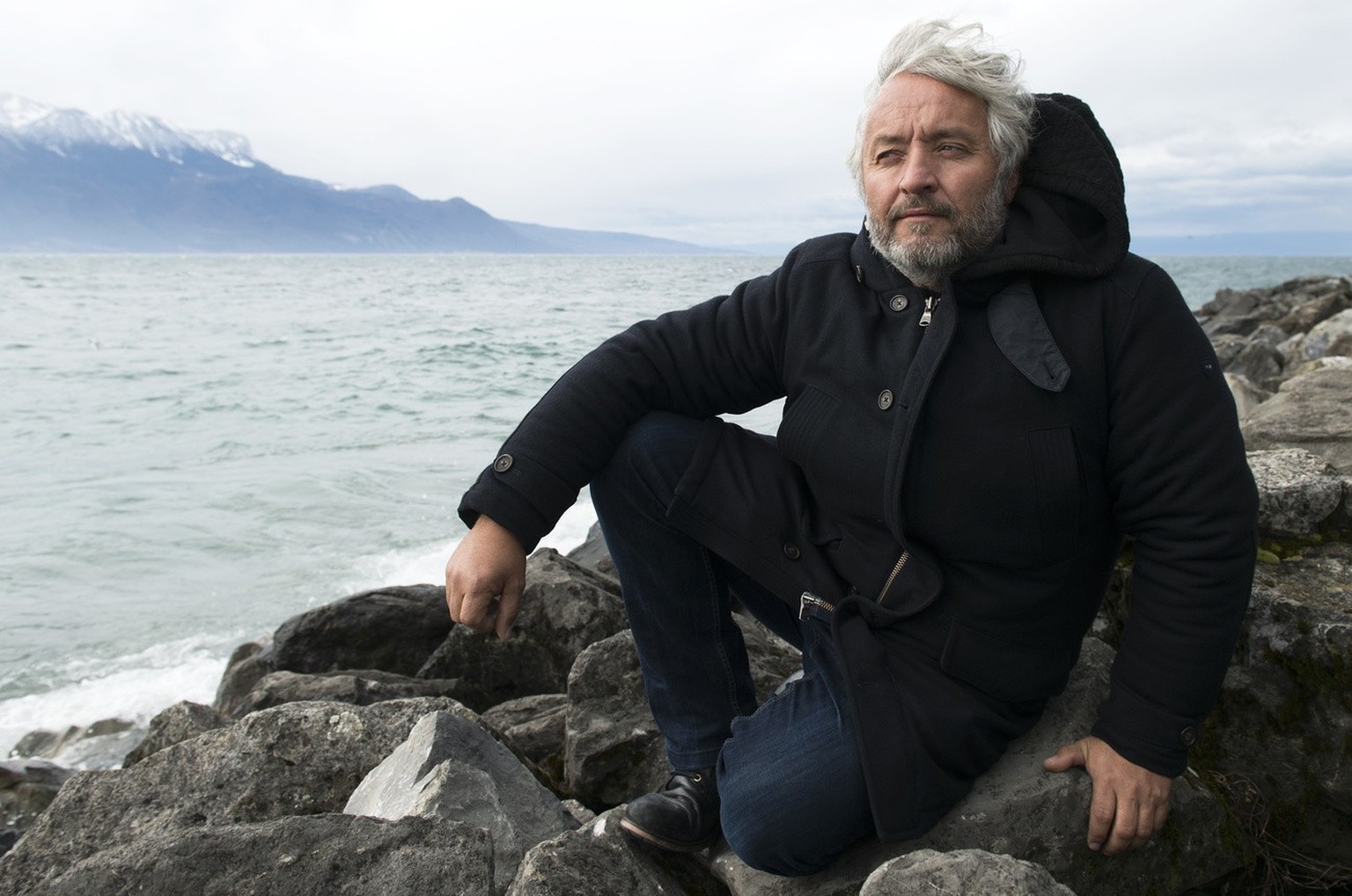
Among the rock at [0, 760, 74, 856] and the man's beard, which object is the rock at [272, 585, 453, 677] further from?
the man's beard

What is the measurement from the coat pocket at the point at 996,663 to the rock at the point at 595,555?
12.1 feet

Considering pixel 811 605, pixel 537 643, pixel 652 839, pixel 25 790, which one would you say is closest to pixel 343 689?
pixel 537 643

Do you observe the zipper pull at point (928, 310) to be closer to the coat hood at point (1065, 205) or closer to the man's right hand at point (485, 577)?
the coat hood at point (1065, 205)

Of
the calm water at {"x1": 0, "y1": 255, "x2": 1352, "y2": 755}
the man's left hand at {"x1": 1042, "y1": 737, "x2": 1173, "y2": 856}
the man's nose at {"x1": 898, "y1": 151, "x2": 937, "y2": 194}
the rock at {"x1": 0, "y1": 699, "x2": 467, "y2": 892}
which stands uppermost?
the man's nose at {"x1": 898, "y1": 151, "x2": 937, "y2": 194}

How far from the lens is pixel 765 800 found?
245cm

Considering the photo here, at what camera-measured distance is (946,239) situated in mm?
2561

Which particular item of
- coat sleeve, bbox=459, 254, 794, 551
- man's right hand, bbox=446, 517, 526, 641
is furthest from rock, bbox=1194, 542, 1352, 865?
man's right hand, bbox=446, 517, 526, 641

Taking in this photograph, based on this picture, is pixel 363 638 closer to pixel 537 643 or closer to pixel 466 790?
pixel 537 643

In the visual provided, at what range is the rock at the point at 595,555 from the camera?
654 centimetres

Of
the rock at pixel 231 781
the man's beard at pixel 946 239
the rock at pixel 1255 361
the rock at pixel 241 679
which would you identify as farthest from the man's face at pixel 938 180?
the rock at pixel 1255 361

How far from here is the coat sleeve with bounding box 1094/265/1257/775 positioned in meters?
2.26

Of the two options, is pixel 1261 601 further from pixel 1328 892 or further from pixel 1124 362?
pixel 1124 362

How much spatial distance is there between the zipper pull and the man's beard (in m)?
0.04

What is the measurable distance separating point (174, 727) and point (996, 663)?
9.38 ft
